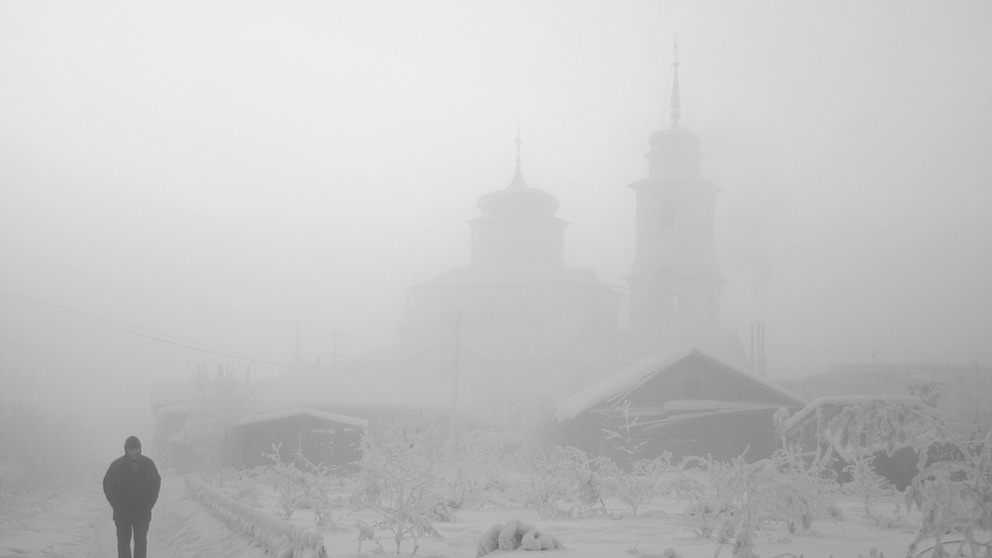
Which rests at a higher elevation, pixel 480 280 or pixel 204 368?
pixel 480 280

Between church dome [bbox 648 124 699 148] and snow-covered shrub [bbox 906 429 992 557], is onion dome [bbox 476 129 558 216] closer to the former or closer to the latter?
church dome [bbox 648 124 699 148]

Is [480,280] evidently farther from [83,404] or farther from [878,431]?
[83,404]

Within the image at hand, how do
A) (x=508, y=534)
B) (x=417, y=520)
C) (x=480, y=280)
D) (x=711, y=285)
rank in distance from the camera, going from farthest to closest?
(x=480, y=280) < (x=711, y=285) < (x=417, y=520) < (x=508, y=534)

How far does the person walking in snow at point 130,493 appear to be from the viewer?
10.3 metres

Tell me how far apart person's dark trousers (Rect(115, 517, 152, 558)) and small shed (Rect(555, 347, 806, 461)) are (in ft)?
73.1

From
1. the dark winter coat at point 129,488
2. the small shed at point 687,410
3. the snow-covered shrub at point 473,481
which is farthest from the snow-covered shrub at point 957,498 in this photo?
the small shed at point 687,410

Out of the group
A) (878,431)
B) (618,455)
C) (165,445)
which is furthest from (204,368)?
(878,431)

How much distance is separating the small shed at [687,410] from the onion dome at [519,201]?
31.0 metres

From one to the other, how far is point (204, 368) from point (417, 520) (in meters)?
33.6

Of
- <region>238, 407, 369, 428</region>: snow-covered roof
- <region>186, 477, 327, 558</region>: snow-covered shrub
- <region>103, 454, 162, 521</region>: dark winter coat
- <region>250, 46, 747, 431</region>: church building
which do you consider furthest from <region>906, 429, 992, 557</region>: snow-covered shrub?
<region>250, 46, 747, 431</region>: church building

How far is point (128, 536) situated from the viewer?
34.1ft

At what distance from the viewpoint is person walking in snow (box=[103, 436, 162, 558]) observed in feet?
33.7

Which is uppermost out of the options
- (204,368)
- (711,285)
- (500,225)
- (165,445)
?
(500,225)

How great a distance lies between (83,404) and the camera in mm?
119188
